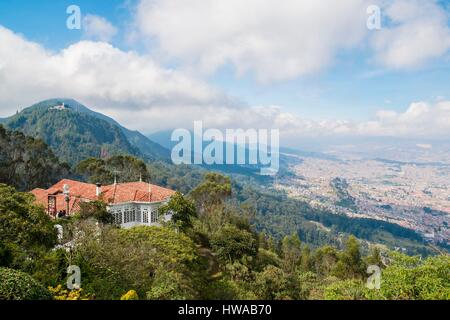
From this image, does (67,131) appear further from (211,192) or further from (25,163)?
(211,192)

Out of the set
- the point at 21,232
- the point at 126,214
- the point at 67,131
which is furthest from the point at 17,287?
the point at 67,131

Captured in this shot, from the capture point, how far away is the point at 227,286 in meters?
19.6

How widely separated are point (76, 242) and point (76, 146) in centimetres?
14942

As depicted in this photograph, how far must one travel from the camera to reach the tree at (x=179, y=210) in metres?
26.5

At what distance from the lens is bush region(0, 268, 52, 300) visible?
744cm

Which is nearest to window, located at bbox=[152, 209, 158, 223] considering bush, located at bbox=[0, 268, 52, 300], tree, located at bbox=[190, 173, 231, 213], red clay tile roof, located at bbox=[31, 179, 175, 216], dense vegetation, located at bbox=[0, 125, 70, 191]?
red clay tile roof, located at bbox=[31, 179, 175, 216]

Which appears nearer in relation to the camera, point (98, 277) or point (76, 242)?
point (98, 277)

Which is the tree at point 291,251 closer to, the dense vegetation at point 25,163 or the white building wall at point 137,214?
the white building wall at point 137,214

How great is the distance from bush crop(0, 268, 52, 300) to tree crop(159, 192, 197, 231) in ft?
59.7

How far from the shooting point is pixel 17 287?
24.9 feet

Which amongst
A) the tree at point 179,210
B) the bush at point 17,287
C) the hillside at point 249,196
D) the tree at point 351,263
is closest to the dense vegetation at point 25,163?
the tree at point 179,210
